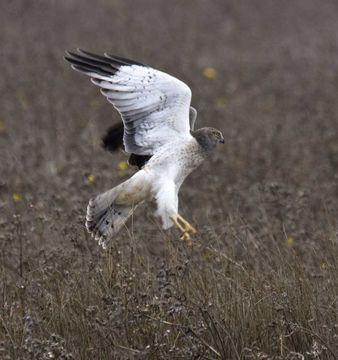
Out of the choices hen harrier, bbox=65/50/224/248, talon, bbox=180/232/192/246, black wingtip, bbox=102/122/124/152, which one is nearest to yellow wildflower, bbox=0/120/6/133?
black wingtip, bbox=102/122/124/152

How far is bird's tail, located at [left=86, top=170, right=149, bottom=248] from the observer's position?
22.5ft

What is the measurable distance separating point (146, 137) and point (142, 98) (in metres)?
0.26

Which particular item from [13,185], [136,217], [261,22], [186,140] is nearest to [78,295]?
[186,140]

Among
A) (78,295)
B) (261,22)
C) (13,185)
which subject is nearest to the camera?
(78,295)

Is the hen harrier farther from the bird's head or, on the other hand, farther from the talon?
the talon

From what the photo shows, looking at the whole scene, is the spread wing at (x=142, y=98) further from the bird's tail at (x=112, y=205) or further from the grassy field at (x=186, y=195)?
the grassy field at (x=186, y=195)

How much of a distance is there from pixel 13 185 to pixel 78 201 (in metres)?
2.03

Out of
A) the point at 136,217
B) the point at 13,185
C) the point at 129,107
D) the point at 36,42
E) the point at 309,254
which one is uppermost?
the point at 129,107

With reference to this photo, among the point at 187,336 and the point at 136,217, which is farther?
the point at 136,217

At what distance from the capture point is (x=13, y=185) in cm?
962

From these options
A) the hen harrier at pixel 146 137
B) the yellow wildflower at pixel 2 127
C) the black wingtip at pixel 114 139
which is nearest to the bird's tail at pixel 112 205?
the hen harrier at pixel 146 137

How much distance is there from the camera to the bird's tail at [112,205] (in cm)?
686

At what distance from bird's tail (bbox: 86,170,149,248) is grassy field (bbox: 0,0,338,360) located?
0.36 ft

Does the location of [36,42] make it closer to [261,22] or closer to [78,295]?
[261,22]
